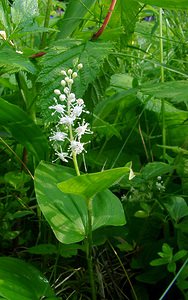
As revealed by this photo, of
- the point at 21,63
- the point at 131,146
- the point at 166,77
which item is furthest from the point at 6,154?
the point at 166,77

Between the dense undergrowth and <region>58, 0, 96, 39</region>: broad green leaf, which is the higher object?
<region>58, 0, 96, 39</region>: broad green leaf

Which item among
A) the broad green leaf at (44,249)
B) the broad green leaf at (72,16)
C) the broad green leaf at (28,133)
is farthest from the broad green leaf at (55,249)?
the broad green leaf at (72,16)

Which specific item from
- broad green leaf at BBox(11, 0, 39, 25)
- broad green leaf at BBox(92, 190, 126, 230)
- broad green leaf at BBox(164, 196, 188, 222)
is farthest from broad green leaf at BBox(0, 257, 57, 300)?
broad green leaf at BBox(11, 0, 39, 25)

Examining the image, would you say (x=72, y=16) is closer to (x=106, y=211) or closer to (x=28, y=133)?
(x=28, y=133)

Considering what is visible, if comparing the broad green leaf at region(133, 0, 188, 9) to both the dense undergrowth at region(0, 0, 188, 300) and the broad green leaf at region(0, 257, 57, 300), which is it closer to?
the dense undergrowth at region(0, 0, 188, 300)

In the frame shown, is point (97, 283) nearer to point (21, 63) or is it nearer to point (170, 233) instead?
point (170, 233)

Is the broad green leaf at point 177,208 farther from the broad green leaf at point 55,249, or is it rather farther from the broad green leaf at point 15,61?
the broad green leaf at point 15,61

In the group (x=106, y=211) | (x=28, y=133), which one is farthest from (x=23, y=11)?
(x=106, y=211)
